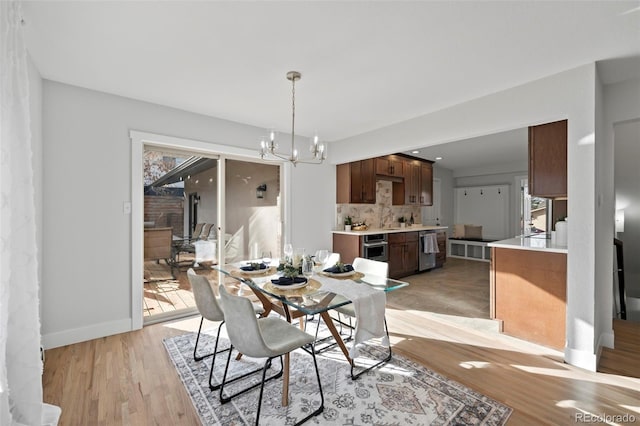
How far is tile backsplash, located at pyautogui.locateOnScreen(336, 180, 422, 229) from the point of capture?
5527 millimetres

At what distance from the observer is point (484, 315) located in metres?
3.58

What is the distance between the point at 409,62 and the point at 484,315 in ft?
10.0

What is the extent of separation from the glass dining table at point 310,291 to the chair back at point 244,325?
0.30 meters

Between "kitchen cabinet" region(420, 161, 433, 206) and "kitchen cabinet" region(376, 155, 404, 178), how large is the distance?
0.75m

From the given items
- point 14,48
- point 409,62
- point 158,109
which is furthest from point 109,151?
point 409,62

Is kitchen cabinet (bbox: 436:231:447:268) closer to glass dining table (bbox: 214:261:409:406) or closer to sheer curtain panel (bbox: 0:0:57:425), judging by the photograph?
glass dining table (bbox: 214:261:409:406)

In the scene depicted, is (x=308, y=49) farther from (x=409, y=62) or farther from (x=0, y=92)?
(x=0, y=92)

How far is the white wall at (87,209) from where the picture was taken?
107 inches

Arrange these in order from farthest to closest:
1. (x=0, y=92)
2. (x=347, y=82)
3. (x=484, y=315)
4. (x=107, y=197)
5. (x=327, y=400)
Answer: (x=484, y=315)
(x=107, y=197)
(x=347, y=82)
(x=327, y=400)
(x=0, y=92)

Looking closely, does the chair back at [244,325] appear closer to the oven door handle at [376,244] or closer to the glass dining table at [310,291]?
the glass dining table at [310,291]

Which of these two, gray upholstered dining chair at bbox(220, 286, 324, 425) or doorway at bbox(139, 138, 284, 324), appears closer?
gray upholstered dining chair at bbox(220, 286, 324, 425)

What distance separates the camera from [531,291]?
9.25 feet

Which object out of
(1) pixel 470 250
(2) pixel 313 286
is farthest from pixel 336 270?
(1) pixel 470 250

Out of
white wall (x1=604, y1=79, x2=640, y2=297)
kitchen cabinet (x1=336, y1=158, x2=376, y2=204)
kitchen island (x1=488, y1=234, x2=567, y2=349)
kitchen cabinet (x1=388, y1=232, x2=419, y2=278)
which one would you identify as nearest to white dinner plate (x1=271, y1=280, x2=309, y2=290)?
kitchen island (x1=488, y1=234, x2=567, y2=349)
